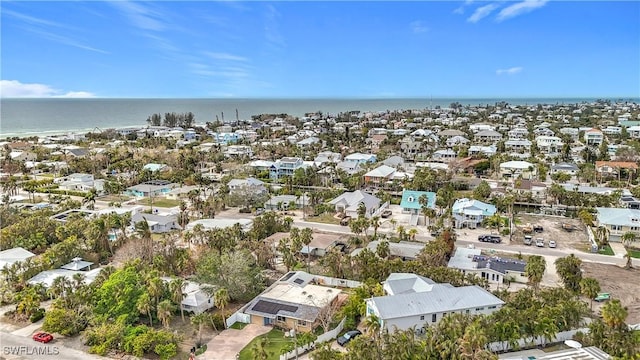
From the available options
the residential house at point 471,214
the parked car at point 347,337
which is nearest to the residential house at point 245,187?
the residential house at point 471,214

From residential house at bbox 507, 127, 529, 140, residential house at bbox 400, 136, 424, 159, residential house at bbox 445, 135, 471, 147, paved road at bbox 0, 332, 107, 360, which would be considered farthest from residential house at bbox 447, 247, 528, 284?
residential house at bbox 507, 127, 529, 140

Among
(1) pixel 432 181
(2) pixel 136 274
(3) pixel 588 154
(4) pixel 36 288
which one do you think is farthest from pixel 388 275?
(3) pixel 588 154

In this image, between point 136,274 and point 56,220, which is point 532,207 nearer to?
point 136,274

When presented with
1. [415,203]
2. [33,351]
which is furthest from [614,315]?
[33,351]

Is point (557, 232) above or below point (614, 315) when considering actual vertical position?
below

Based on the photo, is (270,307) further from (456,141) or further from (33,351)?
(456,141)

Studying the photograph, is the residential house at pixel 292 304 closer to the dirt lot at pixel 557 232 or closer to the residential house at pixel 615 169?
the dirt lot at pixel 557 232

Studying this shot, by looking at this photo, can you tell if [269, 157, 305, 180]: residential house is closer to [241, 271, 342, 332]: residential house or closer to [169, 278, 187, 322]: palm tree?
[241, 271, 342, 332]: residential house
